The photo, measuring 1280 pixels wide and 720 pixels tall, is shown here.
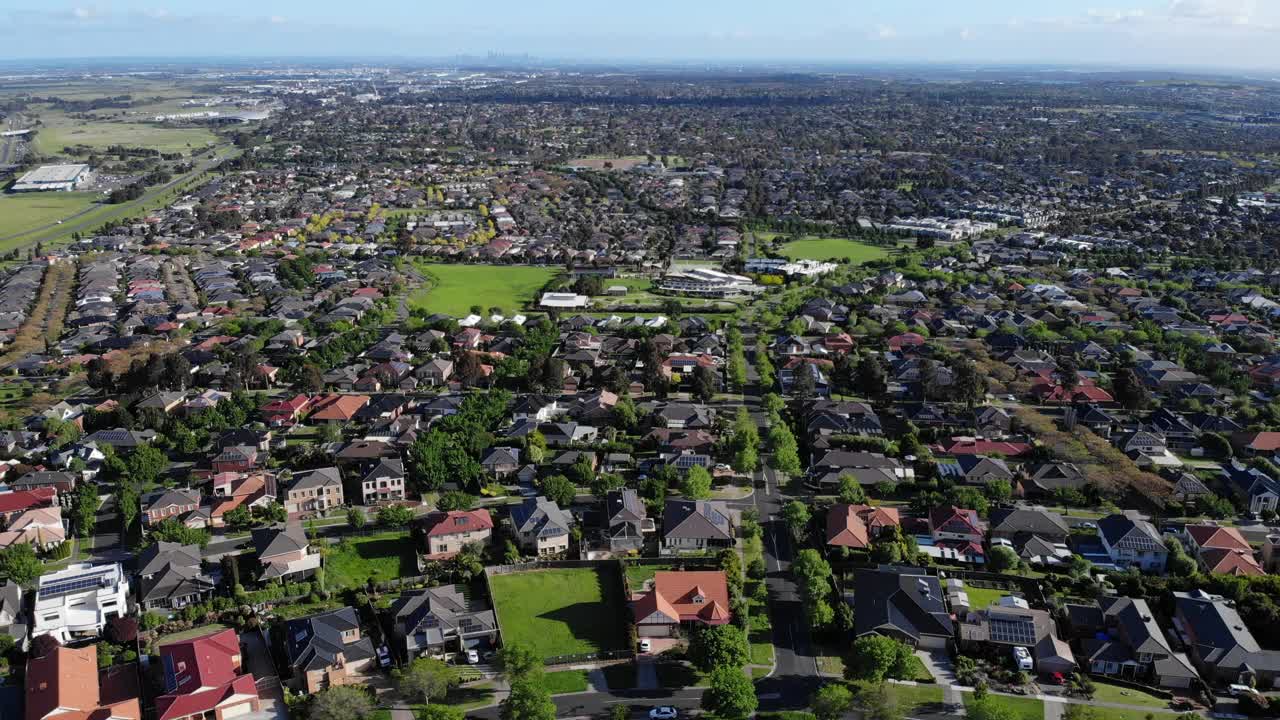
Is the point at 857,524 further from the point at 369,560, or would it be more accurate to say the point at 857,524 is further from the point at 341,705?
the point at 341,705

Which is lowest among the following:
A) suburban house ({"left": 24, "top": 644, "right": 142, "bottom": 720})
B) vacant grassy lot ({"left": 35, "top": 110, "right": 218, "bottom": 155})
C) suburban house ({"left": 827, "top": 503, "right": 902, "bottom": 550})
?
suburban house ({"left": 24, "top": 644, "right": 142, "bottom": 720})

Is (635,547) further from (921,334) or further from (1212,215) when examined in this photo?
(1212,215)

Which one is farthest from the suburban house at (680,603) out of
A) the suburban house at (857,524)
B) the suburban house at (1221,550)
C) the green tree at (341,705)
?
the suburban house at (1221,550)

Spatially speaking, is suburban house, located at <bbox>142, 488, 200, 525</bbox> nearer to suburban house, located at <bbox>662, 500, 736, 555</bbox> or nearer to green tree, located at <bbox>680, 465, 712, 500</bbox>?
suburban house, located at <bbox>662, 500, 736, 555</bbox>

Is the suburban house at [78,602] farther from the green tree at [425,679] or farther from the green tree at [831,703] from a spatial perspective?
the green tree at [831,703]

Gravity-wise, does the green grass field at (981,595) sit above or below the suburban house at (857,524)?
below

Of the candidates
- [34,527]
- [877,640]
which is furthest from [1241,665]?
[34,527]

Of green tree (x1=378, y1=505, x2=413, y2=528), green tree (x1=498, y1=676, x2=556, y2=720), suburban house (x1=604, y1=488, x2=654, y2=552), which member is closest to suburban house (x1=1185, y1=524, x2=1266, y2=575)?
suburban house (x1=604, y1=488, x2=654, y2=552)
